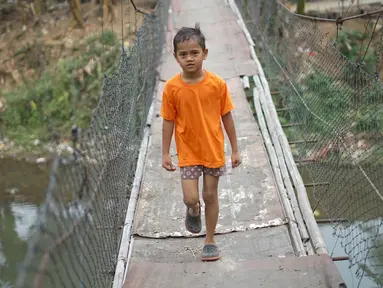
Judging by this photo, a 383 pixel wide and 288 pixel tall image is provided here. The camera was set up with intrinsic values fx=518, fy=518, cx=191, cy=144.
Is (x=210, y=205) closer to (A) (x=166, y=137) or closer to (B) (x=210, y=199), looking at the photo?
(B) (x=210, y=199)

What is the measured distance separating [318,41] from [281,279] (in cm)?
241

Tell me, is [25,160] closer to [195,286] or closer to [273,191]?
[273,191]

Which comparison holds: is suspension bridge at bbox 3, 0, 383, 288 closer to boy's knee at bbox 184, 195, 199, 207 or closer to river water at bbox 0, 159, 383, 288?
boy's knee at bbox 184, 195, 199, 207

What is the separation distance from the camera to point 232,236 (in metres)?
2.07

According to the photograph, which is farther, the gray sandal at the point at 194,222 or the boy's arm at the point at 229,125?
the gray sandal at the point at 194,222

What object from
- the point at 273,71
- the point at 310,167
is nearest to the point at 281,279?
the point at 310,167

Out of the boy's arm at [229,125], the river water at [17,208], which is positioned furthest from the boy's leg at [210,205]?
the river water at [17,208]

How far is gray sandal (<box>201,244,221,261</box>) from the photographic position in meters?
1.80

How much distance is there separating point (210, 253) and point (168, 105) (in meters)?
0.54

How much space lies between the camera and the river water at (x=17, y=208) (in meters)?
5.38

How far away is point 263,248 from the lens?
1946 mm

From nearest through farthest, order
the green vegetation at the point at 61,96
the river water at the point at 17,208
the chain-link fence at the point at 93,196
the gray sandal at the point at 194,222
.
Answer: the chain-link fence at the point at 93,196 < the gray sandal at the point at 194,222 < the river water at the point at 17,208 < the green vegetation at the point at 61,96

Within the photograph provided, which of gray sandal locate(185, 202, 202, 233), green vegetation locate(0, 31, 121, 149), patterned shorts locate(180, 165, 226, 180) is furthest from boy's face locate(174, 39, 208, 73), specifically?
green vegetation locate(0, 31, 121, 149)

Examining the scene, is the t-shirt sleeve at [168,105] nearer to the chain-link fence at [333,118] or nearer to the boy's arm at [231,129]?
the boy's arm at [231,129]
